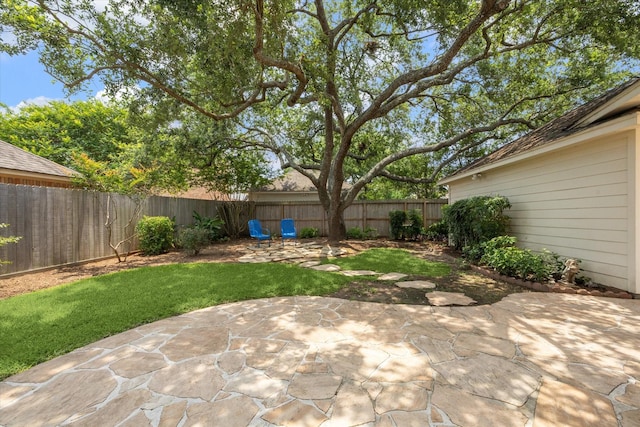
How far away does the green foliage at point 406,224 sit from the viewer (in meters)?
11.1

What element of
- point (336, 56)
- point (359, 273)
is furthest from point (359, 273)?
point (336, 56)

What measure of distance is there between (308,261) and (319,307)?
3.36m

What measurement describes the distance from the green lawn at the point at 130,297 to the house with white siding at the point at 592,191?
7.60 ft

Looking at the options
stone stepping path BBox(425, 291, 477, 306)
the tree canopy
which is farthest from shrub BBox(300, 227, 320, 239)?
stone stepping path BBox(425, 291, 477, 306)

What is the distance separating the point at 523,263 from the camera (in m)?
4.90

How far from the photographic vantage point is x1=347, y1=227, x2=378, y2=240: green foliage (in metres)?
→ 12.0

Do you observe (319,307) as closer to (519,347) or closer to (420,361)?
(420,361)

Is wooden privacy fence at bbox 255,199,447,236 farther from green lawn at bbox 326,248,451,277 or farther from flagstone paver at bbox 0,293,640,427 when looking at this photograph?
flagstone paver at bbox 0,293,640,427

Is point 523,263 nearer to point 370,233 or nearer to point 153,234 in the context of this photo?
point 370,233

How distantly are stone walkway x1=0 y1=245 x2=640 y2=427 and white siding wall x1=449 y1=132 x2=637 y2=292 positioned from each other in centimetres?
124

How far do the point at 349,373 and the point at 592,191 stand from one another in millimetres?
5302

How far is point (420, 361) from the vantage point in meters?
2.38

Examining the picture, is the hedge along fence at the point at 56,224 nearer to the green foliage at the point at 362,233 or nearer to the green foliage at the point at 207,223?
the green foliage at the point at 207,223

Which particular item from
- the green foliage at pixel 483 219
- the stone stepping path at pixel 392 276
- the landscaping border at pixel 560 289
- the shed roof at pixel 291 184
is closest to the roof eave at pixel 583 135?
the green foliage at pixel 483 219
